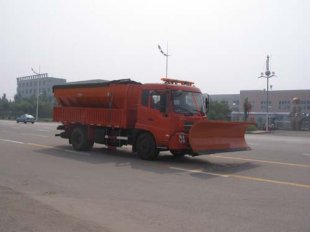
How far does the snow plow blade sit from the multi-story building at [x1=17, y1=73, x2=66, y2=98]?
352ft

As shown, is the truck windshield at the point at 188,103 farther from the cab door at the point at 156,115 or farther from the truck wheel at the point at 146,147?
the truck wheel at the point at 146,147

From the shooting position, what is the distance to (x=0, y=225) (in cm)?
671

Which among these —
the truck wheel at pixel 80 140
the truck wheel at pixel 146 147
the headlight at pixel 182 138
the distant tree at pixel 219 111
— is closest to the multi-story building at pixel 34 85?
the distant tree at pixel 219 111

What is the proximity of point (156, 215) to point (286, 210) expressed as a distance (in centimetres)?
236

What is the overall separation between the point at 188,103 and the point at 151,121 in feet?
4.72

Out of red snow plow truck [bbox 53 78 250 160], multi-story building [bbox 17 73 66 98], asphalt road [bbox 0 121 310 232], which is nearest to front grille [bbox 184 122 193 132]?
red snow plow truck [bbox 53 78 250 160]

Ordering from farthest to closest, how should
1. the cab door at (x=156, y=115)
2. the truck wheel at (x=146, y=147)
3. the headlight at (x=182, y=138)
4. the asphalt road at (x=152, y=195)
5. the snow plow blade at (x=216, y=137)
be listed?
the truck wheel at (x=146, y=147) → the cab door at (x=156, y=115) → the headlight at (x=182, y=138) → the snow plow blade at (x=216, y=137) → the asphalt road at (x=152, y=195)

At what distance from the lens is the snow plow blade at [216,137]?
47.6 ft

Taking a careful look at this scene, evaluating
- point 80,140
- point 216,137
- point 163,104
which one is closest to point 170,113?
point 163,104

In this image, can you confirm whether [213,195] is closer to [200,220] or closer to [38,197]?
[200,220]

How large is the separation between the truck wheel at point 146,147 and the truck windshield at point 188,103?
1.43 m

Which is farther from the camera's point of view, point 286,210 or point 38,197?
point 38,197

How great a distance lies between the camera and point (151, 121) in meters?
15.6

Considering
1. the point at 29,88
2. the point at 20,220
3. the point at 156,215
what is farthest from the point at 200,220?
the point at 29,88
